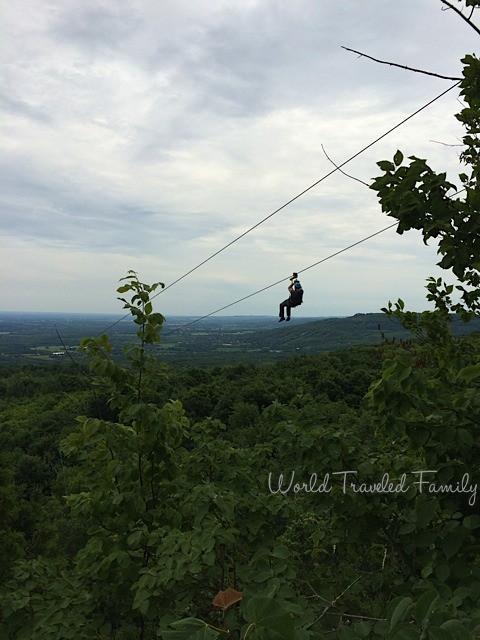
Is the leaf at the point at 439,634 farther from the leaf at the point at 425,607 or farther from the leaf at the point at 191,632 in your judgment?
the leaf at the point at 191,632

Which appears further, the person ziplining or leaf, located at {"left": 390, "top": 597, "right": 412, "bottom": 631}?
the person ziplining

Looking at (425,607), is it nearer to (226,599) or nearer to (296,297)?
(226,599)

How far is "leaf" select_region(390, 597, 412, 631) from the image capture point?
1.14 m

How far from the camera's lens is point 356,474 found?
3.75m

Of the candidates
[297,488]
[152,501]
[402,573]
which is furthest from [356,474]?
[152,501]

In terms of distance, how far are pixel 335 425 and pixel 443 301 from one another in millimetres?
1442

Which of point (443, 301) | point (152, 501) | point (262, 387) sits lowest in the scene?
point (262, 387)

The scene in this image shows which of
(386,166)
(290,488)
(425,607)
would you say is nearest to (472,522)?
(290,488)

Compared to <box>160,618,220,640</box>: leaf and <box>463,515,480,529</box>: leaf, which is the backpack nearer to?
<box>463,515,480,529</box>: leaf

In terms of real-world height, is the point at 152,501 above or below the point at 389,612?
below

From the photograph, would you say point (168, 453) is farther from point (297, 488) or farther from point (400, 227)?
point (400, 227)

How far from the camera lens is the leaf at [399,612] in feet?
3.75

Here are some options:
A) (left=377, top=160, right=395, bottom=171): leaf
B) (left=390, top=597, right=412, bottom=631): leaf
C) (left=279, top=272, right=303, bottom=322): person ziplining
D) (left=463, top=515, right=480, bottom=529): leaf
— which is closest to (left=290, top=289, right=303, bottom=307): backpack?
(left=279, top=272, right=303, bottom=322): person ziplining

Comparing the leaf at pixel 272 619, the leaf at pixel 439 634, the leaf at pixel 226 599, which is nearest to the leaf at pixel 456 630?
the leaf at pixel 439 634
